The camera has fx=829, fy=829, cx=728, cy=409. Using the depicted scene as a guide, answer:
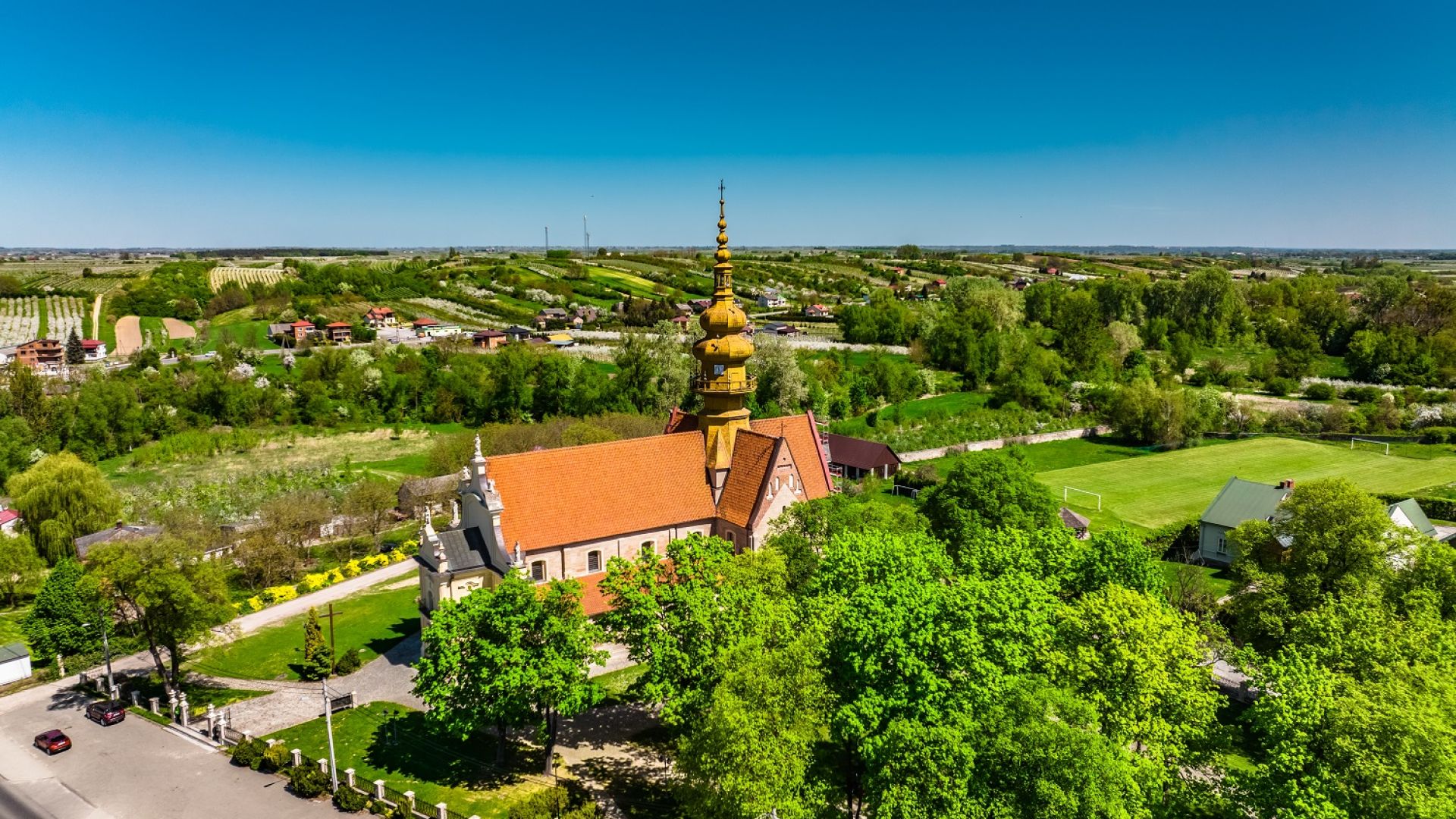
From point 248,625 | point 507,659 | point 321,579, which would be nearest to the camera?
point 507,659

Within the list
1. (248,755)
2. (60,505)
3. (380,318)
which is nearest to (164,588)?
(248,755)

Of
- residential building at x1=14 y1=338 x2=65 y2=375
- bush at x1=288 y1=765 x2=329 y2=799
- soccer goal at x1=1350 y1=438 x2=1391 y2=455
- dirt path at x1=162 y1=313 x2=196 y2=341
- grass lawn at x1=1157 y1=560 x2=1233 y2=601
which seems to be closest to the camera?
bush at x1=288 y1=765 x2=329 y2=799

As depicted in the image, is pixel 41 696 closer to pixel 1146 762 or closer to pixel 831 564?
pixel 831 564

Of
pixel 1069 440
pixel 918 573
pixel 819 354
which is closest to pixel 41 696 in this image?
pixel 918 573

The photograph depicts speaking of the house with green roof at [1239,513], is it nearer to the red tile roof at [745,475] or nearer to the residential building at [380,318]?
the red tile roof at [745,475]

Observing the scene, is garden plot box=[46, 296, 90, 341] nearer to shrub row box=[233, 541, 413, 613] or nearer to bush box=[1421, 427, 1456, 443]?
shrub row box=[233, 541, 413, 613]

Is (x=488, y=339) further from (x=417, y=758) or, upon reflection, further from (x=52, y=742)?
(x=417, y=758)

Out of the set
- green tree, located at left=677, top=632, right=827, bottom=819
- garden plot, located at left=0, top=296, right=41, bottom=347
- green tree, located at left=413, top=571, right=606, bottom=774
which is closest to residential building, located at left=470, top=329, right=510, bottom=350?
garden plot, located at left=0, top=296, right=41, bottom=347
